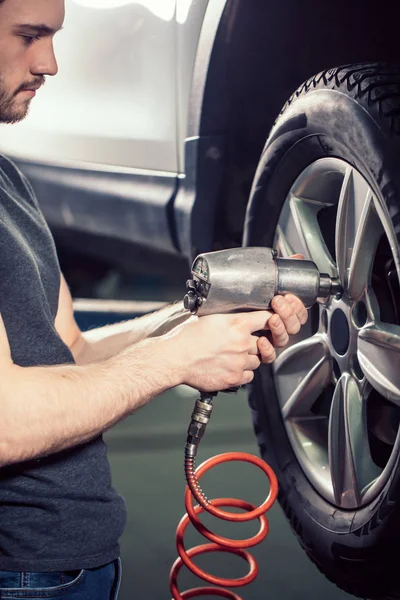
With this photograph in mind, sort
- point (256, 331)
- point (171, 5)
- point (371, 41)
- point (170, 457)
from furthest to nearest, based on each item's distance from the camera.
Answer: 1. point (170, 457)
2. point (171, 5)
3. point (371, 41)
4. point (256, 331)

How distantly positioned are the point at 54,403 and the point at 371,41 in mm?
973

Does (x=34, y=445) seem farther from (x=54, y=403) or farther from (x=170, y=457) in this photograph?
(x=170, y=457)

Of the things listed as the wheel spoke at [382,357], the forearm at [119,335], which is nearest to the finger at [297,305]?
the wheel spoke at [382,357]

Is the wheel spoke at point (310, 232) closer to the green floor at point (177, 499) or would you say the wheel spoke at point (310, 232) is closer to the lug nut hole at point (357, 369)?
the lug nut hole at point (357, 369)

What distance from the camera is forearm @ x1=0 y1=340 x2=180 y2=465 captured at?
0.93 metres

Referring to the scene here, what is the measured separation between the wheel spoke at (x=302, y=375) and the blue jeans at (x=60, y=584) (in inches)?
18.4

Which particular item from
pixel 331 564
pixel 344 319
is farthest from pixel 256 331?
pixel 331 564

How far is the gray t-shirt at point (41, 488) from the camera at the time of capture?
1054 mm

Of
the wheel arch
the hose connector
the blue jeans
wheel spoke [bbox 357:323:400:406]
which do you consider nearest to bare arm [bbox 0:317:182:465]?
the hose connector

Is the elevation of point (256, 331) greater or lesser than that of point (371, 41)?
lesser

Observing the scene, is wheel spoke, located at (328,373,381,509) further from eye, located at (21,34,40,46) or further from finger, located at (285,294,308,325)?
eye, located at (21,34,40,46)

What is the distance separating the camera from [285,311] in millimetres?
1127

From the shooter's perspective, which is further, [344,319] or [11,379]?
[344,319]

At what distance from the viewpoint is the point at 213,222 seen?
1628 millimetres
